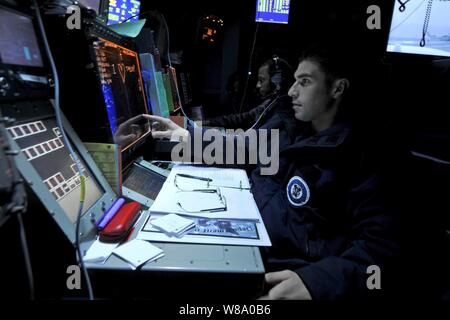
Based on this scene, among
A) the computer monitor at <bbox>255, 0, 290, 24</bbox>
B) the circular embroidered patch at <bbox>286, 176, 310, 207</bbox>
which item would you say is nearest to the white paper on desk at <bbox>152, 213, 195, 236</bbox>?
the circular embroidered patch at <bbox>286, 176, 310, 207</bbox>

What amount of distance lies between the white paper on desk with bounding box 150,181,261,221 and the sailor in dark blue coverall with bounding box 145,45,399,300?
0.16 meters

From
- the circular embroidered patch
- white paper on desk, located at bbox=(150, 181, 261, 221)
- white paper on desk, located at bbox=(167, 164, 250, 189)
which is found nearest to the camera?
white paper on desk, located at bbox=(150, 181, 261, 221)

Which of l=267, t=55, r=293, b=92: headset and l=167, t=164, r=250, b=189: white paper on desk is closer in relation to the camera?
l=167, t=164, r=250, b=189: white paper on desk

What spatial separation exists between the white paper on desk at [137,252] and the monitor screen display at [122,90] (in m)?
0.41

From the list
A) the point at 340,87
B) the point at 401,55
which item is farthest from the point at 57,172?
the point at 401,55

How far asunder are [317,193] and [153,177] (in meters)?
0.69

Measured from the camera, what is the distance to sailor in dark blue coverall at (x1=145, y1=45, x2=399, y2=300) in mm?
777

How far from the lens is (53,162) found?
68 centimetres

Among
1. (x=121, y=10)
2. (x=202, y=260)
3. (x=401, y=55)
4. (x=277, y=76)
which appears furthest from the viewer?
(x=277, y=76)

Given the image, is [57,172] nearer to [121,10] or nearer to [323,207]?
[323,207]

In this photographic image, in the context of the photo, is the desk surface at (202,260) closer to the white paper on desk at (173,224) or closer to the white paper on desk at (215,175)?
the white paper on desk at (173,224)

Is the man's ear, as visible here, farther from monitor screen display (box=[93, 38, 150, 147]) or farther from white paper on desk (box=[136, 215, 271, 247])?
monitor screen display (box=[93, 38, 150, 147])

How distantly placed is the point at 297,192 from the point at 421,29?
3.69 ft
